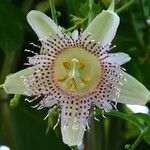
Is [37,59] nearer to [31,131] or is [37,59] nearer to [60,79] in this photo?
[60,79]

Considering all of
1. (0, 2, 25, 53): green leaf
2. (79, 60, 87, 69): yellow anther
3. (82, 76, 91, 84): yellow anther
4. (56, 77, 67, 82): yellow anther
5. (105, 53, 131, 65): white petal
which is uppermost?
(0, 2, 25, 53): green leaf

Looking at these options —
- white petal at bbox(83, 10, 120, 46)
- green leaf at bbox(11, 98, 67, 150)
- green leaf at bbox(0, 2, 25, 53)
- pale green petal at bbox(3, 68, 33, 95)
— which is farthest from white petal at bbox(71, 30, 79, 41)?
green leaf at bbox(11, 98, 67, 150)

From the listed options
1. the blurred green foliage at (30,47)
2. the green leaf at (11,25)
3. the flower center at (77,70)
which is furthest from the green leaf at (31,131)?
the flower center at (77,70)

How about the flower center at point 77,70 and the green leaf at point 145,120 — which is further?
the flower center at point 77,70

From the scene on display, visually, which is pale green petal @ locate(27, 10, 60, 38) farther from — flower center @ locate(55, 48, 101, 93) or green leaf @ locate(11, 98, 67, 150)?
green leaf @ locate(11, 98, 67, 150)

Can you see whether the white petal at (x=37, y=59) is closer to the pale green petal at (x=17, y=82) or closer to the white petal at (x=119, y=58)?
the pale green petal at (x=17, y=82)

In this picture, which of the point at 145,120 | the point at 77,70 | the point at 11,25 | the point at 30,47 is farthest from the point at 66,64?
the point at 30,47
